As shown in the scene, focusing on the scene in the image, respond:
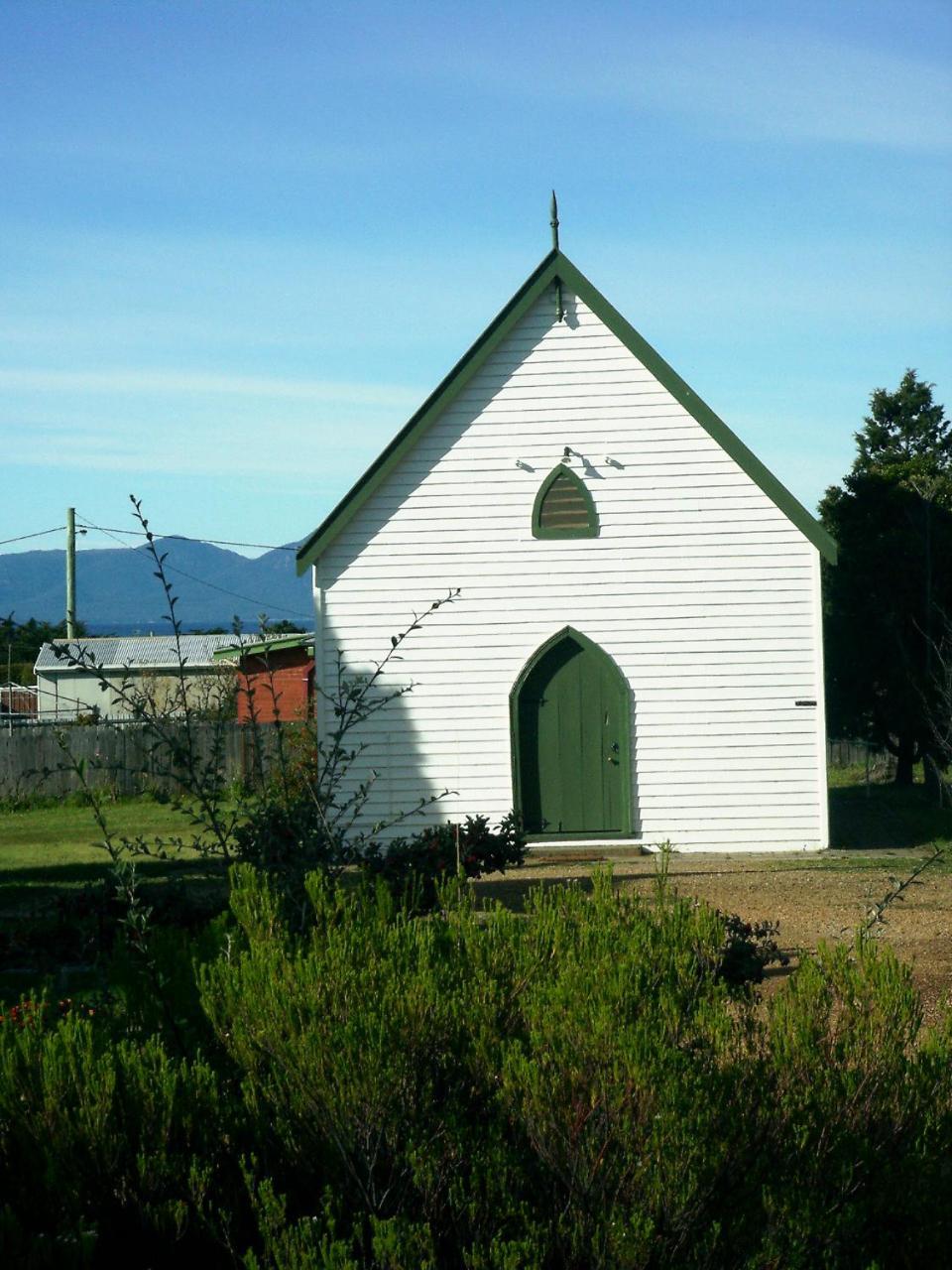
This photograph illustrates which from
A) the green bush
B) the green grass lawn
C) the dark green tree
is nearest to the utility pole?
the green grass lawn

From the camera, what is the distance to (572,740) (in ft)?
61.5

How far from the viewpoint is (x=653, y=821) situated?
18594 mm

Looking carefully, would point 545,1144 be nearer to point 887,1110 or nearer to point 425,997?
point 425,997

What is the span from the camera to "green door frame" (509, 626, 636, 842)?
18578 millimetres

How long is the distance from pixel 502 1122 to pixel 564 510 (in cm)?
1462

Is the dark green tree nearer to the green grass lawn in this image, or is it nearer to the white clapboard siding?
the white clapboard siding

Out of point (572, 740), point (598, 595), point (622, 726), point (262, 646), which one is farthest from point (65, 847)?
point (262, 646)

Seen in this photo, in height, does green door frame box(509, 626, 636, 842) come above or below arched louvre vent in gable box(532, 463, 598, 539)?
below

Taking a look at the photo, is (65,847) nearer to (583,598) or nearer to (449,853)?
(583,598)

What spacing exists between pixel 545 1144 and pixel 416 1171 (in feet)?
1.29

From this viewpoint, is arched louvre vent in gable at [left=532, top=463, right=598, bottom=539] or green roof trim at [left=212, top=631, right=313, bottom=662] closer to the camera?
green roof trim at [left=212, top=631, right=313, bottom=662]

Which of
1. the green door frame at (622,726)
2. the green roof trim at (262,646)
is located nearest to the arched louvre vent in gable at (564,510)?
the green door frame at (622,726)

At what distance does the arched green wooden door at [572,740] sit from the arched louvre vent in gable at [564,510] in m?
1.31

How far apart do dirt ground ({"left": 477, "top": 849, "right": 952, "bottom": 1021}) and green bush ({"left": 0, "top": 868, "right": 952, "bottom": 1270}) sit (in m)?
4.82
